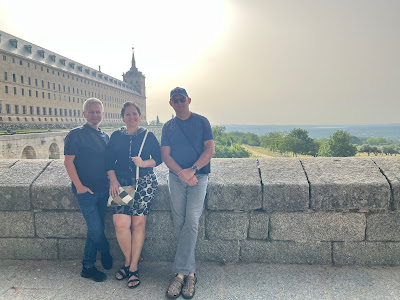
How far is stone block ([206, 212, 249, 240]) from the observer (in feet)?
9.95

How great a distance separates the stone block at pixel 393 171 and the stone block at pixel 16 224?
379 centimetres

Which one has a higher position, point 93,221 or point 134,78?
point 134,78

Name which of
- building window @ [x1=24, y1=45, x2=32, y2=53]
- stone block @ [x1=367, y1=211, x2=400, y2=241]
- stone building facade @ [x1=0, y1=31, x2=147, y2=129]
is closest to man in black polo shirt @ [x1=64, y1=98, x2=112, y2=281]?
stone block @ [x1=367, y1=211, x2=400, y2=241]

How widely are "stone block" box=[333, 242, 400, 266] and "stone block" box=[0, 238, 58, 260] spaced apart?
10.1ft

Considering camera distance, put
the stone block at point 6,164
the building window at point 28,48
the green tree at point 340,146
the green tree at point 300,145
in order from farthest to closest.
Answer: the green tree at point 300,145 < the green tree at point 340,146 < the building window at point 28,48 < the stone block at point 6,164

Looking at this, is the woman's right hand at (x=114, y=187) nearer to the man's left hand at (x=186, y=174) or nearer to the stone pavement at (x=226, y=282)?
the man's left hand at (x=186, y=174)

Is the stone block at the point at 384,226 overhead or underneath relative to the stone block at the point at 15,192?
underneath

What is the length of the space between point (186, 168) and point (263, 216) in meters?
0.95

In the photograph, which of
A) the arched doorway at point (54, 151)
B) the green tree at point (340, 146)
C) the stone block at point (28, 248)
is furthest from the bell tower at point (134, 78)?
the stone block at point (28, 248)

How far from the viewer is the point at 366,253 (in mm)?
2980

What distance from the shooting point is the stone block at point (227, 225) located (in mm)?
3033

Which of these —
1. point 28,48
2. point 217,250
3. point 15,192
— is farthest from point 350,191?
point 28,48

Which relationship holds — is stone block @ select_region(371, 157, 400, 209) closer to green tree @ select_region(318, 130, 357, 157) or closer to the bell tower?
green tree @ select_region(318, 130, 357, 157)

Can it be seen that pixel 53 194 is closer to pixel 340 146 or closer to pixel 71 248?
pixel 71 248
